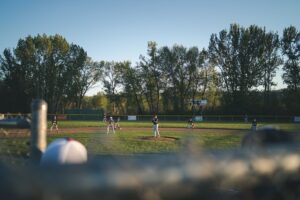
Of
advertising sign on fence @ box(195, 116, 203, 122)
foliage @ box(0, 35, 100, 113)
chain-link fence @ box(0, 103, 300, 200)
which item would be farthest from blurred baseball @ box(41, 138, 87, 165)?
foliage @ box(0, 35, 100, 113)

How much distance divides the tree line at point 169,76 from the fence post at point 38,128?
6305 centimetres

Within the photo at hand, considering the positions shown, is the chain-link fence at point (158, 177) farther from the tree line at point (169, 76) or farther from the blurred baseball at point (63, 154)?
the tree line at point (169, 76)

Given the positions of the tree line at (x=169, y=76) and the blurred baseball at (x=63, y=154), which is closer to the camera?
the blurred baseball at (x=63, y=154)

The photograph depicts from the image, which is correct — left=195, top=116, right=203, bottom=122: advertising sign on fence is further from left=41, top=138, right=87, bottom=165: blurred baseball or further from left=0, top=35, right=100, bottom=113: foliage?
left=41, top=138, right=87, bottom=165: blurred baseball

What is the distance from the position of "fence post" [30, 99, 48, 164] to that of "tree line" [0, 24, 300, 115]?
63.0m

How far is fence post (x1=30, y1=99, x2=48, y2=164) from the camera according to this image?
339cm

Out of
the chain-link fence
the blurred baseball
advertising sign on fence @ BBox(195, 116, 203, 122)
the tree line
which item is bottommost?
advertising sign on fence @ BBox(195, 116, 203, 122)

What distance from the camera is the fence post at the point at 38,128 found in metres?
3.39

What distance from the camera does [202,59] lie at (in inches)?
3073

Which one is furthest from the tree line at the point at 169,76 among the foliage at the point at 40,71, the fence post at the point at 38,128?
the fence post at the point at 38,128

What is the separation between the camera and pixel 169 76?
79.9 m

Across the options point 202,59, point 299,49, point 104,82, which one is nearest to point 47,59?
point 104,82

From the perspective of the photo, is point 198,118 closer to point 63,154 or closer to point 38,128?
point 38,128

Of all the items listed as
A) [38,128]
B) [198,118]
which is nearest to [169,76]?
[198,118]
